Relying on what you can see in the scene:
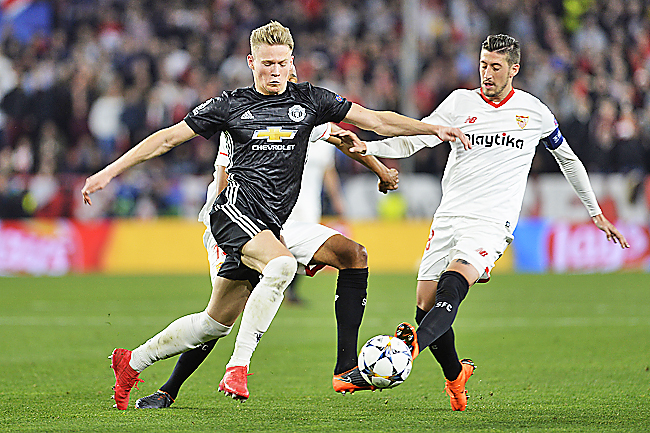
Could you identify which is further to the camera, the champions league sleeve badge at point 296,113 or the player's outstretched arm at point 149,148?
the champions league sleeve badge at point 296,113

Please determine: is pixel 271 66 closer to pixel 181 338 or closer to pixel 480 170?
pixel 480 170

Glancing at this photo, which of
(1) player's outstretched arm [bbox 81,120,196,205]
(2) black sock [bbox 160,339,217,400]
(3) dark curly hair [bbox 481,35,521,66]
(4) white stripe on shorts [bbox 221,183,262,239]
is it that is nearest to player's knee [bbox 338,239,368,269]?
(4) white stripe on shorts [bbox 221,183,262,239]

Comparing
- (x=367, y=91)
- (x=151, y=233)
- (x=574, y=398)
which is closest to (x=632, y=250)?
(x=367, y=91)

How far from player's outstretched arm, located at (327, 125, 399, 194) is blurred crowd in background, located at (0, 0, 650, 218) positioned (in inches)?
403

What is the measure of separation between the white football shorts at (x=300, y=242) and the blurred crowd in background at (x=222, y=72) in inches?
414

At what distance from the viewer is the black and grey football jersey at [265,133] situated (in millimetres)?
5457

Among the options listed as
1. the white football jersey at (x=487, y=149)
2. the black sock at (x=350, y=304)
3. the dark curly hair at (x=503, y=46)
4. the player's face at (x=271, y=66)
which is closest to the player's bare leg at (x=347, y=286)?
the black sock at (x=350, y=304)

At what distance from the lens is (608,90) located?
747 inches

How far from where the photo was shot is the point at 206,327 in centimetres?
567

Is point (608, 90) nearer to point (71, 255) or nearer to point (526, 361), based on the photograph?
point (71, 255)

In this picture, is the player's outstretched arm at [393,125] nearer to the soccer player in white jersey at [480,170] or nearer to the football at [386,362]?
the soccer player in white jersey at [480,170]

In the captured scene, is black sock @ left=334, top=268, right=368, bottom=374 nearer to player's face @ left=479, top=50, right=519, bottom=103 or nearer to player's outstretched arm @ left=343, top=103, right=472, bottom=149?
player's outstretched arm @ left=343, top=103, right=472, bottom=149

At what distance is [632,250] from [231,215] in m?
12.8

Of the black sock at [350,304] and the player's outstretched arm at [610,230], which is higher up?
the player's outstretched arm at [610,230]
